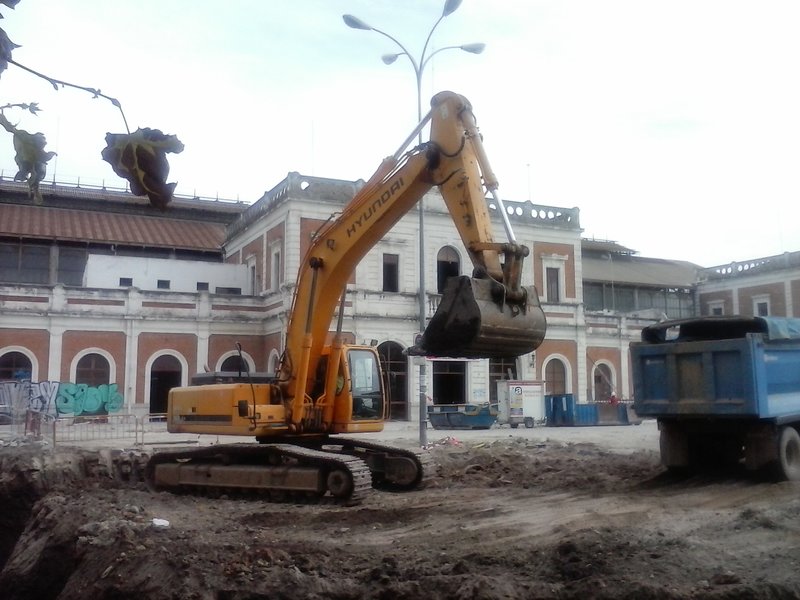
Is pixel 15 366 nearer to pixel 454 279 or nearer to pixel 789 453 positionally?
pixel 454 279

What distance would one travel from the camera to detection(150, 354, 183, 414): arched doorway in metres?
35.7

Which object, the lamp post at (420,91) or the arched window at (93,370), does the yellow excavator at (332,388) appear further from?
the arched window at (93,370)

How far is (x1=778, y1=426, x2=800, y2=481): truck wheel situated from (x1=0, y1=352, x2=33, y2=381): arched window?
96.9 ft

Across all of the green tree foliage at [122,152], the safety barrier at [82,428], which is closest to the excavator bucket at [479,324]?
the green tree foliage at [122,152]

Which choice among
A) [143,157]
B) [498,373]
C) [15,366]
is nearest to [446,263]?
[498,373]

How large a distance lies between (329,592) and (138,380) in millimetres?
30164

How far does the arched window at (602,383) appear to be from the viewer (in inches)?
1686

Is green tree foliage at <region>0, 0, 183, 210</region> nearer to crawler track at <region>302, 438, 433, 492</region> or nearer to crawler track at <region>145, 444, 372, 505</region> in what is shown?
crawler track at <region>145, 444, 372, 505</region>

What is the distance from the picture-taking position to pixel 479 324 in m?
9.27

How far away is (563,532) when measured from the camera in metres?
9.06

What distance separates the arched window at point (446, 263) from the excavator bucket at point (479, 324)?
29.0 meters

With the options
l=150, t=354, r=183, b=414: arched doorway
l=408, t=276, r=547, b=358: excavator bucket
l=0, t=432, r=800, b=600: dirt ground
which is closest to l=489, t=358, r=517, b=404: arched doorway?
l=150, t=354, r=183, b=414: arched doorway

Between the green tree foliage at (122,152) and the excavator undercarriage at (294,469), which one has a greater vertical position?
the green tree foliage at (122,152)

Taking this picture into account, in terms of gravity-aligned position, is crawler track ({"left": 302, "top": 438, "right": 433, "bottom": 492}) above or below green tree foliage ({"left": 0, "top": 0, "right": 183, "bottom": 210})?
below
